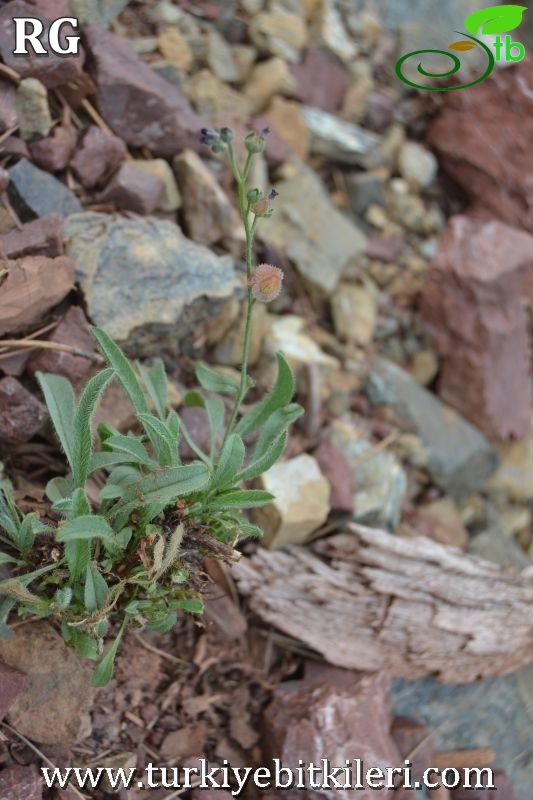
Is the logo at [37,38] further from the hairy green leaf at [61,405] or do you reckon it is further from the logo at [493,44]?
the logo at [493,44]

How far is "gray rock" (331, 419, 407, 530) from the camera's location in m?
2.64

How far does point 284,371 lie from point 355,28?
7.49ft

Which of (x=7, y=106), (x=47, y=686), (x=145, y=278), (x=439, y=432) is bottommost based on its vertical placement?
(x=439, y=432)

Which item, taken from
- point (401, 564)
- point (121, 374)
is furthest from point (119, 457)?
point (401, 564)

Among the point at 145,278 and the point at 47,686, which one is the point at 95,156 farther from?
the point at 47,686

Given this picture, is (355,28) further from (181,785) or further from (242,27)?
(181,785)

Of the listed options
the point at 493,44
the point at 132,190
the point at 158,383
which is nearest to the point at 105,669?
the point at 158,383

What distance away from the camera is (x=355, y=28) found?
3686mm

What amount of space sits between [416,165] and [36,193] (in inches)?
76.2

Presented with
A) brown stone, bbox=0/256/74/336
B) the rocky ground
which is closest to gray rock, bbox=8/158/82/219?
the rocky ground

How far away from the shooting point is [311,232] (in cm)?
307

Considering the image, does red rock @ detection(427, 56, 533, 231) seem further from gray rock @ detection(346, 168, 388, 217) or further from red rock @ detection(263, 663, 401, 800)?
red rock @ detection(263, 663, 401, 800)

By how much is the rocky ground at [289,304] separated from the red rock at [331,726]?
0.01 metres

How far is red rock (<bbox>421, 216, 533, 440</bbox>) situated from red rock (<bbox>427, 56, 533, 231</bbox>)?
34 cm
